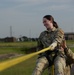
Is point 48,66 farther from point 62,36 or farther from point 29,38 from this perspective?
point 29,38

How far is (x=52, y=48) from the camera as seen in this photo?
26.2 feet

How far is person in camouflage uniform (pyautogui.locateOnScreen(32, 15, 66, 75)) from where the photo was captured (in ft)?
26.5

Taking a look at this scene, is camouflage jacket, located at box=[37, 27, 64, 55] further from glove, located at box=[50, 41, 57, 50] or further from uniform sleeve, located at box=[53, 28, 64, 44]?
glove, located at box=[50, 41, 57, 50]

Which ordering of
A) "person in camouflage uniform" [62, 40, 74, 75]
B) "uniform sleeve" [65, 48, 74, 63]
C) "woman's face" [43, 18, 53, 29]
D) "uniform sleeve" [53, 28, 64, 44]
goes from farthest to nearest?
1. "uniform sleeve" [65, 48, 74, 63]
2. "person in camouflage uniform" [62, 40, 74, 75]
3. "uniform sleeve" [53, 28, 64, 44]
4. "woman's face" [43, 18, 53, 29]

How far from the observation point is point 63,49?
28.0ft

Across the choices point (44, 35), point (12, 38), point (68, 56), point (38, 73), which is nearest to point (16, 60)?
point (38, 73)

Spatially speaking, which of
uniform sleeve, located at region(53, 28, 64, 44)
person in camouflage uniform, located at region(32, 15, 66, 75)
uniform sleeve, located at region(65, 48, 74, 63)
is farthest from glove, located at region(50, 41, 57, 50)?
uniform sleeve, located at region(65, 48, 74, 63)

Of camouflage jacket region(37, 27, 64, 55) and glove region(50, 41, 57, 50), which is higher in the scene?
camouflage jacket region(37, 27, 64, 55)

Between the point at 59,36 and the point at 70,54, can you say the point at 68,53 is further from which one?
the point at 59,36

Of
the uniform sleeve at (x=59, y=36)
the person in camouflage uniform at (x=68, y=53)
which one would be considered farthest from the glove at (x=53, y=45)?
the person in camouflage uniform at (x=68, y=53)

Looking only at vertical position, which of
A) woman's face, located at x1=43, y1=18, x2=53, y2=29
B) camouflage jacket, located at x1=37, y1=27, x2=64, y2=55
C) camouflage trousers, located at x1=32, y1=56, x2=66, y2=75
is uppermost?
woman's face, located at x1=43, y1=18, x2=53, y2=29

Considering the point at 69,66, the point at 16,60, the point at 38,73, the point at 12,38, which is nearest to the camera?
the point at 16,60

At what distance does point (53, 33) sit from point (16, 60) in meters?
3.34

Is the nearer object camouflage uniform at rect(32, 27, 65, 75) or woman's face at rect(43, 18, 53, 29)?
camouflage uniform at rect(32, 27, 65, 75)
